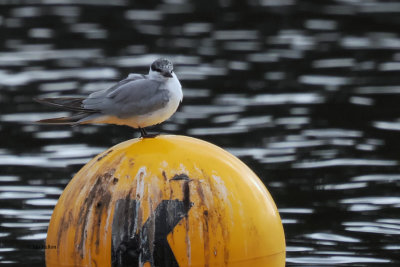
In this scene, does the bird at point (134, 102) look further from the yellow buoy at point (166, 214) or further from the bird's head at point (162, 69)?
the yellow buoy at point (166, 214)

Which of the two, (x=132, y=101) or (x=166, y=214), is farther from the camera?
(x=132, y=101)

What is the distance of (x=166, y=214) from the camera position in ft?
21.2

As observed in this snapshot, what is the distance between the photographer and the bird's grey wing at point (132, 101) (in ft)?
23.9

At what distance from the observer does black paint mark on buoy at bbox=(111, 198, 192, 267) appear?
254 inches

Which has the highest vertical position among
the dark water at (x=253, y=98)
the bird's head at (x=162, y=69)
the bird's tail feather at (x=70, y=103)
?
the bird's head at (x=162, y=69)

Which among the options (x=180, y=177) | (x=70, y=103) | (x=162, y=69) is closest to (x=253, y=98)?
(x=162, y=69)

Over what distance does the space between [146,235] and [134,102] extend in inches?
48.1

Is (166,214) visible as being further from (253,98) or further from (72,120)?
(253,98)

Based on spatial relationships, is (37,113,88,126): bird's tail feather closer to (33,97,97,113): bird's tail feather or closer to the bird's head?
(33,97,97,113): bird's tail feather

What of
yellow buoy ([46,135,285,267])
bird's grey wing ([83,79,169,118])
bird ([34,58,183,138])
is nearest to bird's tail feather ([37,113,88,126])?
bird ([34,58,183,138])

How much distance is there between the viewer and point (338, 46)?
661 inches

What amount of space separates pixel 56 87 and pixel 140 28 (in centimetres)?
395

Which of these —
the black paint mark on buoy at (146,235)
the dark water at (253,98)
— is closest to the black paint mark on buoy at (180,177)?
the black paint mark on buoy at (146,235)

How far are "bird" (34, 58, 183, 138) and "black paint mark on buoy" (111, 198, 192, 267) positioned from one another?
0.89 meters
